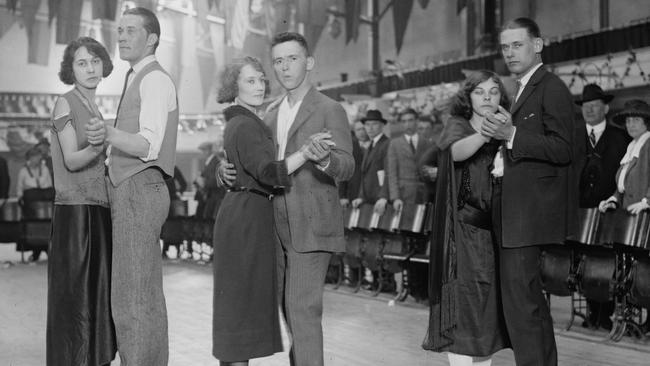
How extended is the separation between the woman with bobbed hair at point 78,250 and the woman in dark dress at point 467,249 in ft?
4.45

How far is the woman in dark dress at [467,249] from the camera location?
133 inches

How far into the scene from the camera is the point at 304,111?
3.14 metres

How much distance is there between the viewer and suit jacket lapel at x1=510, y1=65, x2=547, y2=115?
3.26 meters

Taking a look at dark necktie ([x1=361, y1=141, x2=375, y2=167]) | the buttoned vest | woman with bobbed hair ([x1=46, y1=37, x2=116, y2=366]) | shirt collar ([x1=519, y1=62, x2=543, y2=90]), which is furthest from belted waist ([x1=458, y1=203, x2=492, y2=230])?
dark necktie ([x1=361, y1=141, x2=375, y2=167])

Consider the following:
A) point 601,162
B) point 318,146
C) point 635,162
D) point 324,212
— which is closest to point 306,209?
point 324,212

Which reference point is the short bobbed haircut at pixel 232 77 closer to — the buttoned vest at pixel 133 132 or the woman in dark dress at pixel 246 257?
the woman in dark dress at pixel 246 257

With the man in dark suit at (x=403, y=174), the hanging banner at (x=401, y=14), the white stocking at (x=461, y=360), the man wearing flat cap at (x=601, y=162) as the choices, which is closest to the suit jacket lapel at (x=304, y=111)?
the white stocking at (x=461, y=360)

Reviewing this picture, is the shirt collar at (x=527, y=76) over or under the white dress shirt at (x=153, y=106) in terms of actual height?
over

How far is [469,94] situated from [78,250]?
1727 mm

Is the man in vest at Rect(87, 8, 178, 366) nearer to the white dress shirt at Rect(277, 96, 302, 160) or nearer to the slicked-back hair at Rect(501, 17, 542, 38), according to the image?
the white dress shirt at Rect(277, 96, 302, 160)

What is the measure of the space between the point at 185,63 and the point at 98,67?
13703mm

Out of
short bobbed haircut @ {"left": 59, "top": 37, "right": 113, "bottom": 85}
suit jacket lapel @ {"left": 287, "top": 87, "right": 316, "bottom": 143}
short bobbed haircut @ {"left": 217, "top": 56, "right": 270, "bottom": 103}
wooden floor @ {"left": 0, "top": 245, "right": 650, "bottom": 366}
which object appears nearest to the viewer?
suit jacket lapel @ {"left": 287, "top": 87, "right": 316, "bottom": 143}

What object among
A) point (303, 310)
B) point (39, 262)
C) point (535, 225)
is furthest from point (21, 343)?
point (39, 262)

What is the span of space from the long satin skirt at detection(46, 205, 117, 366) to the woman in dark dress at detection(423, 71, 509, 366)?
53.2 inches
